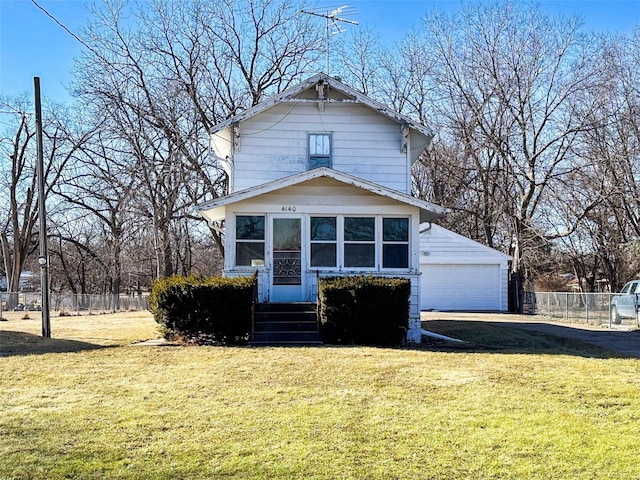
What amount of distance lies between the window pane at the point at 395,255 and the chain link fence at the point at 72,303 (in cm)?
1982

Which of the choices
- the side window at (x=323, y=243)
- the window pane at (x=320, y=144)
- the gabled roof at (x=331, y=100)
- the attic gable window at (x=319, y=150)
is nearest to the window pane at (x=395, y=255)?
the side window at (x=323, y=243)

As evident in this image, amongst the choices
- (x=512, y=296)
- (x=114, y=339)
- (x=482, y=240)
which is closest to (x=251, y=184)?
(x=114, y=339)

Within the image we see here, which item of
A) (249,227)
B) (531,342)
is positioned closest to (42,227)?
(249,227)

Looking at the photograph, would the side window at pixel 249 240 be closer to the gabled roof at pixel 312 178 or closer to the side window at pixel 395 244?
the gabled roof at pixel 312 178

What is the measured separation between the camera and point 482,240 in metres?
39.9

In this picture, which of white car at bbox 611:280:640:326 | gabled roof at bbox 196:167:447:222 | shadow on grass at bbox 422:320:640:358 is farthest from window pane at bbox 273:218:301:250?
white car at bbox 611:280:640:326

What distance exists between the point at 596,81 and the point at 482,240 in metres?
12.7

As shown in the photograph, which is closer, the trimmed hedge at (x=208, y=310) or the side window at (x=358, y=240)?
the trimmed hedge at (x=208, y=310)

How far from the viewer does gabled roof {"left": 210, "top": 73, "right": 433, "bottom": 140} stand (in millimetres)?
17062

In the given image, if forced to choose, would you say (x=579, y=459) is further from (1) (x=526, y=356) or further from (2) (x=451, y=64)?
(2) (x=451, y=64)

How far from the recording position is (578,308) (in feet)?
79.3

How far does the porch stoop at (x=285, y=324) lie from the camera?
44.0 ft

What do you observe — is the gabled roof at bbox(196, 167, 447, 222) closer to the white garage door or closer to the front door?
the front door

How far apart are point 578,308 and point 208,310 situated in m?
16.8
